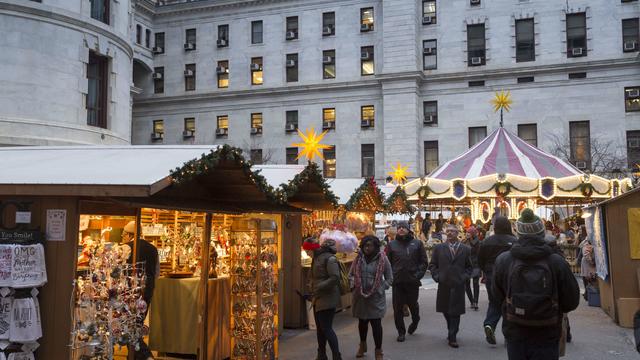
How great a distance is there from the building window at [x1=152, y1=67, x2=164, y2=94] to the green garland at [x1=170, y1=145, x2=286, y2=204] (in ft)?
136

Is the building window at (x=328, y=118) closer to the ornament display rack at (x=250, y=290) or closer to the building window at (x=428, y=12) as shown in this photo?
the building window at (x=428, y=12)

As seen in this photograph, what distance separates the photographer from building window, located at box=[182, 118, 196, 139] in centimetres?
4606

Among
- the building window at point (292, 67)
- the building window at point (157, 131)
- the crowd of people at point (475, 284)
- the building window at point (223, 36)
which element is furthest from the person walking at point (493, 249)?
the building window at point (157, 131)

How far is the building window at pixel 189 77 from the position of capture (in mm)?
46344

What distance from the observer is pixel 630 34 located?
121 ft

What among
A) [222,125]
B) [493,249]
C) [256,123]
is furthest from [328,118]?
[493,249]

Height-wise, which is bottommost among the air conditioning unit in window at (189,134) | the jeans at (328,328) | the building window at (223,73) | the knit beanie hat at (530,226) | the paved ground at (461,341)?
the paved ground at (461,341)

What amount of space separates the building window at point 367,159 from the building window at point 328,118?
2.73m

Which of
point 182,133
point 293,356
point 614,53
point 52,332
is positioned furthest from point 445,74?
point 52,332

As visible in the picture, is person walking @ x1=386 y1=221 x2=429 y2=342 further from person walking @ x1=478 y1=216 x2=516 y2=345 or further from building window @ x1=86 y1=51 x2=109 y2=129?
building window @ x1=86 y1=51 x2=109 y2=129

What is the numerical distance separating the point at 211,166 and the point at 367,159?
34582 millimetres

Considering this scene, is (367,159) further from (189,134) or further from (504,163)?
(504,163)

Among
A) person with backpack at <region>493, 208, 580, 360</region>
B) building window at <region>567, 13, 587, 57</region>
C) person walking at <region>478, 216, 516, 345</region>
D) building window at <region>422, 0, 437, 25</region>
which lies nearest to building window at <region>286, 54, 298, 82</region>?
building window at <region>422, 0, 437, 25</region>

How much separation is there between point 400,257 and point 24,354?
607 centimetres
